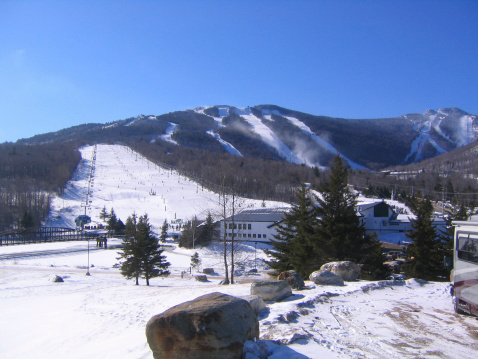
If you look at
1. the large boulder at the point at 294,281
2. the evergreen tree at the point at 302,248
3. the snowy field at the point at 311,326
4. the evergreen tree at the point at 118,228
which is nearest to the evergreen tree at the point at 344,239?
the evergreen tree at the point at 302,248

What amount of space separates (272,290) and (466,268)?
4868 millimetres

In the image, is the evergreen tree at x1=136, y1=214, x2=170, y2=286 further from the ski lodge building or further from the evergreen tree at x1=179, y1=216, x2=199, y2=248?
the ski lodge building

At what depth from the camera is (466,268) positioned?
8.12m

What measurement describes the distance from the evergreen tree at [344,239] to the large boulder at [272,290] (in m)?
7.81

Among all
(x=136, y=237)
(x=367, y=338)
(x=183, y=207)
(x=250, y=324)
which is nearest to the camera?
(x=250, y=324)

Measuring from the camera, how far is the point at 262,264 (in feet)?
140

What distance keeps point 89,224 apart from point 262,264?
53458 millimetres

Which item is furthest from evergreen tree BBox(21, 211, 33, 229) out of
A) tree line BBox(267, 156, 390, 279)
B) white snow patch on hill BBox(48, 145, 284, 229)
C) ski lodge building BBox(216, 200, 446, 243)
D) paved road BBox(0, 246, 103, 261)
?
→ tree line BBox(267, 156, 390, 279)

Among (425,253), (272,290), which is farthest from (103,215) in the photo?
(272,290)

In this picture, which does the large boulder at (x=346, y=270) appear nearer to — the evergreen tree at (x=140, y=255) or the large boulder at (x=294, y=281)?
the large boulder at (x=294, y=281)

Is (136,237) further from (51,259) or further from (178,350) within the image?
(178,350)

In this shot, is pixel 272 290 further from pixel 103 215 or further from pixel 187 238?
pixel 103 215

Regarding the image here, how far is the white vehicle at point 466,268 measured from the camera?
770 cm

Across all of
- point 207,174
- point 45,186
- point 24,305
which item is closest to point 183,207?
point 207,174
